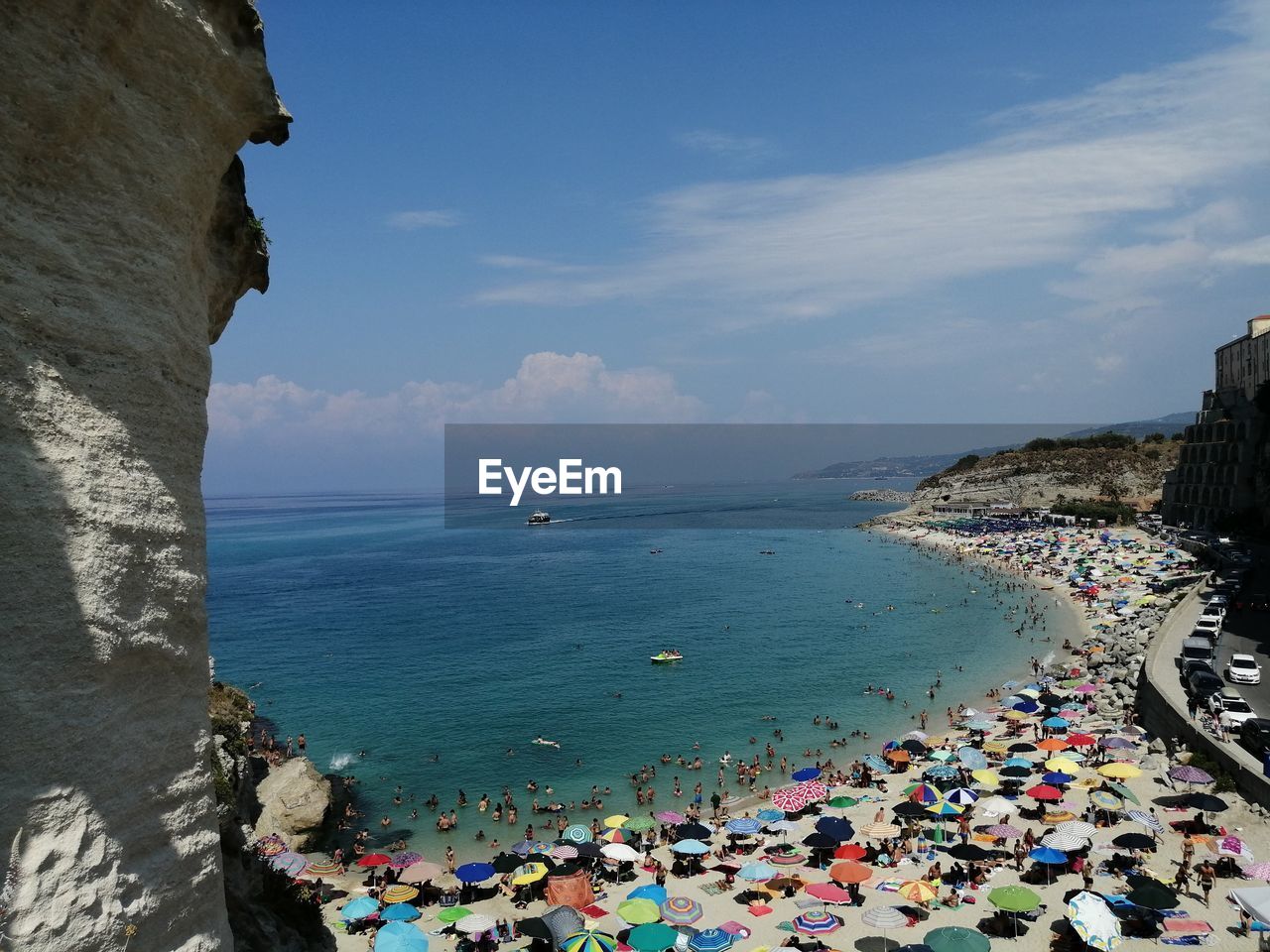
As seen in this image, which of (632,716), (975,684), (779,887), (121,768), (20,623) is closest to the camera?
(20,623)

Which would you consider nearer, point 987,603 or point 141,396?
point 141,396

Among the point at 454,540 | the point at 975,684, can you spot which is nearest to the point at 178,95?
the point at 975,684

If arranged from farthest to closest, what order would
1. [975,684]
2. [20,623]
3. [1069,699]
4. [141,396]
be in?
[975,684], [1069,699], [141,396], [20,623]

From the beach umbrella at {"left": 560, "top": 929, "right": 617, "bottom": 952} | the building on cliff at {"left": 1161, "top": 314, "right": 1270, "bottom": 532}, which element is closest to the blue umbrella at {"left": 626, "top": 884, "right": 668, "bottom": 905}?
the beach umbrella at {"left": 560, "top": 929, "right": 617, "bottom": 952}

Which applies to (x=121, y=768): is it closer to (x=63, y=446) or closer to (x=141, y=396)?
(x=63, y=446)

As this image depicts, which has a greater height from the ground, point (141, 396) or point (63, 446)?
point (141, 396)

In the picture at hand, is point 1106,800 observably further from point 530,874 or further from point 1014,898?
point 530,874

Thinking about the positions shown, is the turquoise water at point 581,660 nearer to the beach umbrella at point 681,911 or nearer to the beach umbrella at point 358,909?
the beach umbrella at point 358,909

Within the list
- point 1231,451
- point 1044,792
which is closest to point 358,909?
point 1044,792
